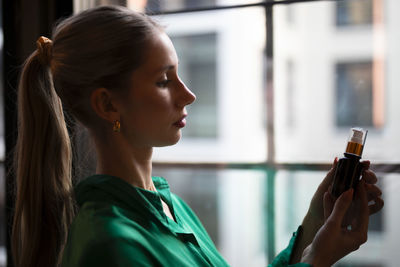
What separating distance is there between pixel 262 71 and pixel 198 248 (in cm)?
48

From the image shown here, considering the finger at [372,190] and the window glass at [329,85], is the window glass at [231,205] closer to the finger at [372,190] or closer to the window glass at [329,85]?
the window glass at [329,85]

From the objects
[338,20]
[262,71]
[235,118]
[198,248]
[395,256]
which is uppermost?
[338,20]

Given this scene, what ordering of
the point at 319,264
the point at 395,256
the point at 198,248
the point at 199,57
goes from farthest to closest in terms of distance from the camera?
the point at 199,57 < the point at 395,256 < the point at 198,248 < the point at 319,264

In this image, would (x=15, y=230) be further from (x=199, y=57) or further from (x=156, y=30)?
(x=199, y=57)

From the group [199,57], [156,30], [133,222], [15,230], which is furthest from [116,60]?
[199,57]

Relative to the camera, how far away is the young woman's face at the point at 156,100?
69 cm

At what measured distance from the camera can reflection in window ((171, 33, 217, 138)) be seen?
155 centimetres

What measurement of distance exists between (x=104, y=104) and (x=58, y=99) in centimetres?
15

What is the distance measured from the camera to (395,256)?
0.96m

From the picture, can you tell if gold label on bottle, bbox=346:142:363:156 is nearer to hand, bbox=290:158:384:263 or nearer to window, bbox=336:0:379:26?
hand, bbox=290:158:384:263

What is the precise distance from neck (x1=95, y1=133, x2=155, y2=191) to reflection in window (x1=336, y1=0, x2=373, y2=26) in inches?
22.8

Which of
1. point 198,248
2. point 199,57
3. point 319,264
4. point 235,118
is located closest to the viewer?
point 319,264

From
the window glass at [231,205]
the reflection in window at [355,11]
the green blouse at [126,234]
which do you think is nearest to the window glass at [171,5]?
the reflection in window at [355,11]

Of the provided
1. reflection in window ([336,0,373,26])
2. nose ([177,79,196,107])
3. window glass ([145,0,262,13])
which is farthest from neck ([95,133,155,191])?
reflection in window ([336,0,373,26])
